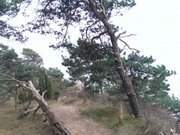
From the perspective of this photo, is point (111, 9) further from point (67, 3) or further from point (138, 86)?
point (138, 86)

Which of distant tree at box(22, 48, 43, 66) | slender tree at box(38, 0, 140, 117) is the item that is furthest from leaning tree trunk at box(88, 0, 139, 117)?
distant tree at box(22, 48, 43, 66)

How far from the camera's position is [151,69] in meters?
22.8

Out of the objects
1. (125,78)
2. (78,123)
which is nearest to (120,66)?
(125,78)

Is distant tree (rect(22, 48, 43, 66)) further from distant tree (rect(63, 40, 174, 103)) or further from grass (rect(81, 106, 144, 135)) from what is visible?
grass (rect(81, 106, 144, 135))

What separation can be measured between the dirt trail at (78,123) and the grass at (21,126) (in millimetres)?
979

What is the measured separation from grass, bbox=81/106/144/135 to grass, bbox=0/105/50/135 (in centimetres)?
228

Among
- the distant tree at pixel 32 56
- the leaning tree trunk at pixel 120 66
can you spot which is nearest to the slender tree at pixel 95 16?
the leaning tree trunk at pixel 120 66

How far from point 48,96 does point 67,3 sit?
5.85m

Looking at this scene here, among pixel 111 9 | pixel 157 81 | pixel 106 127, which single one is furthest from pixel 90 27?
pixel 157 81

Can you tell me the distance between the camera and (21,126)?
15.8 meters

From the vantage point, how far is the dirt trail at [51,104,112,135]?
14641 mm

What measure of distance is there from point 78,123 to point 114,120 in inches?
62.8

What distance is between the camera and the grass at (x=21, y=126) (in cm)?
1489

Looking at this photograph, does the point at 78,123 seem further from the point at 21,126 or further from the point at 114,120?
the point at 21,126
